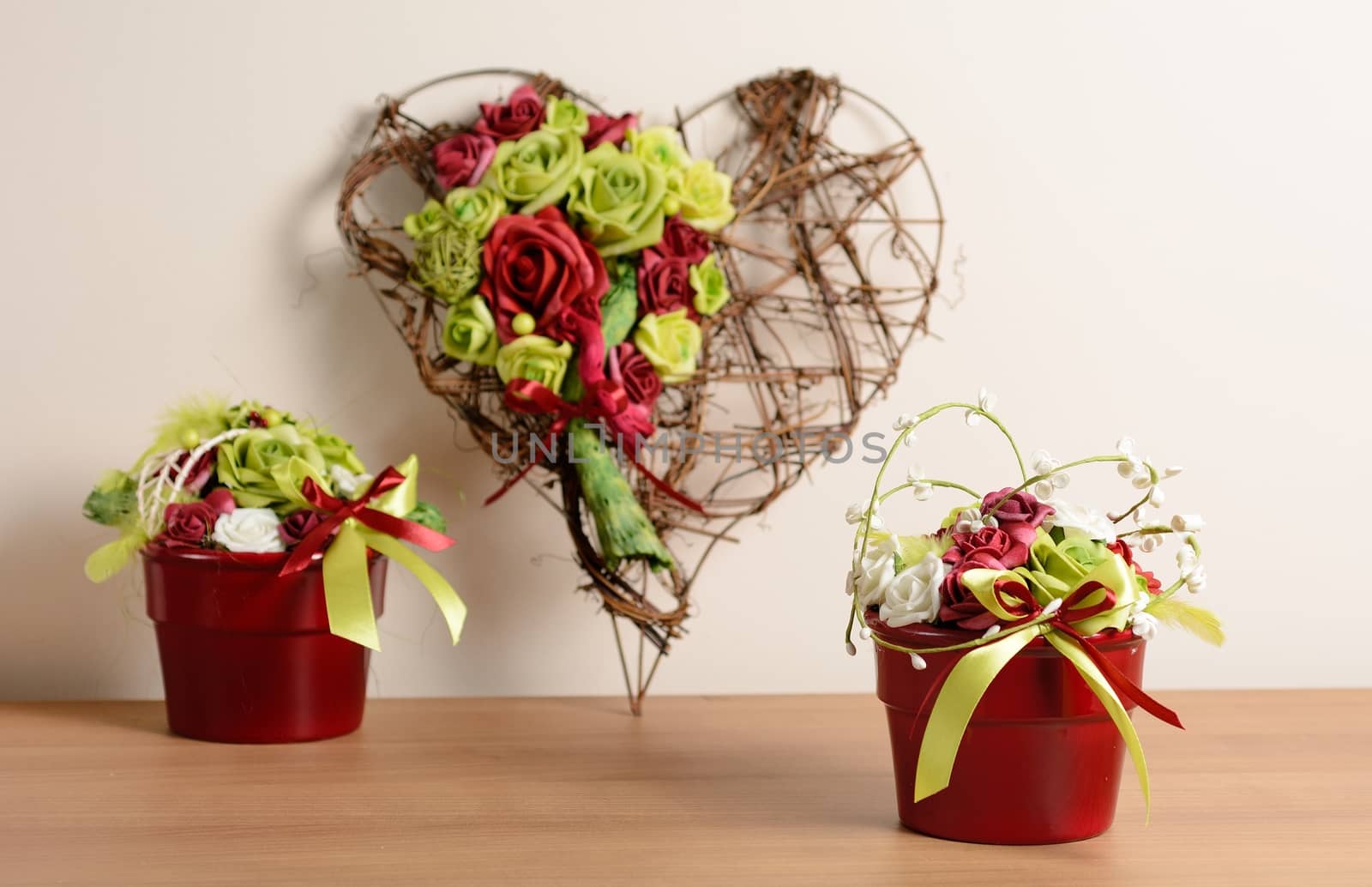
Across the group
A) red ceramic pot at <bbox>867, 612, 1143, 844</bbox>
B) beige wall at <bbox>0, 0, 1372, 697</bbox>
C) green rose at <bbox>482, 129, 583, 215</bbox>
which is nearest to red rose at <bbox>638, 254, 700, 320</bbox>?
green rose at <bbox>482, 129, 583, 215</bbox>

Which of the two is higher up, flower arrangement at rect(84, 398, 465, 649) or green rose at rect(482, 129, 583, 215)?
green rose at rect(482, 129, 583, 215)

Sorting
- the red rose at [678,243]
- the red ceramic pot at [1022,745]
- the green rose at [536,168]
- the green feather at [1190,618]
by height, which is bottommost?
the red ceramic pot at [1022,745]

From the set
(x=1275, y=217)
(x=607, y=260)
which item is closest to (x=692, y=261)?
(x=607, y=260)

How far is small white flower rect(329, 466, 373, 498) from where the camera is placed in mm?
1167

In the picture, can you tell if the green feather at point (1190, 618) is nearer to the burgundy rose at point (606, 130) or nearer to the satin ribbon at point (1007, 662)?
the satin ribbon at point (1007, 662)

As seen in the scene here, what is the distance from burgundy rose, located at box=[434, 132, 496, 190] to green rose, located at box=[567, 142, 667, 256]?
0.10 meters

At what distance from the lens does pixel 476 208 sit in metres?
1.20

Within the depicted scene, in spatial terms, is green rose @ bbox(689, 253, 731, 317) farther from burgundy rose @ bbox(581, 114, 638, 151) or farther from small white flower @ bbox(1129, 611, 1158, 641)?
small white flower @ bbox(1129, 611, 1158, 641)

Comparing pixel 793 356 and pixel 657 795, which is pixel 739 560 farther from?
pixel 657 795

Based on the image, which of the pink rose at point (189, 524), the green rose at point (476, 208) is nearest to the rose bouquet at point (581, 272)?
the green rose at point (476, 208)

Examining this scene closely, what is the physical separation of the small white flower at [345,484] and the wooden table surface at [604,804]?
0.78 ft

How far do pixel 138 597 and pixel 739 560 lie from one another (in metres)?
0.67

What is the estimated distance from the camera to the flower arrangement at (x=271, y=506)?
1096 millimetres

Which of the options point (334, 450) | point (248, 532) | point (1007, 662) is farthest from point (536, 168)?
point (1007, 662)
